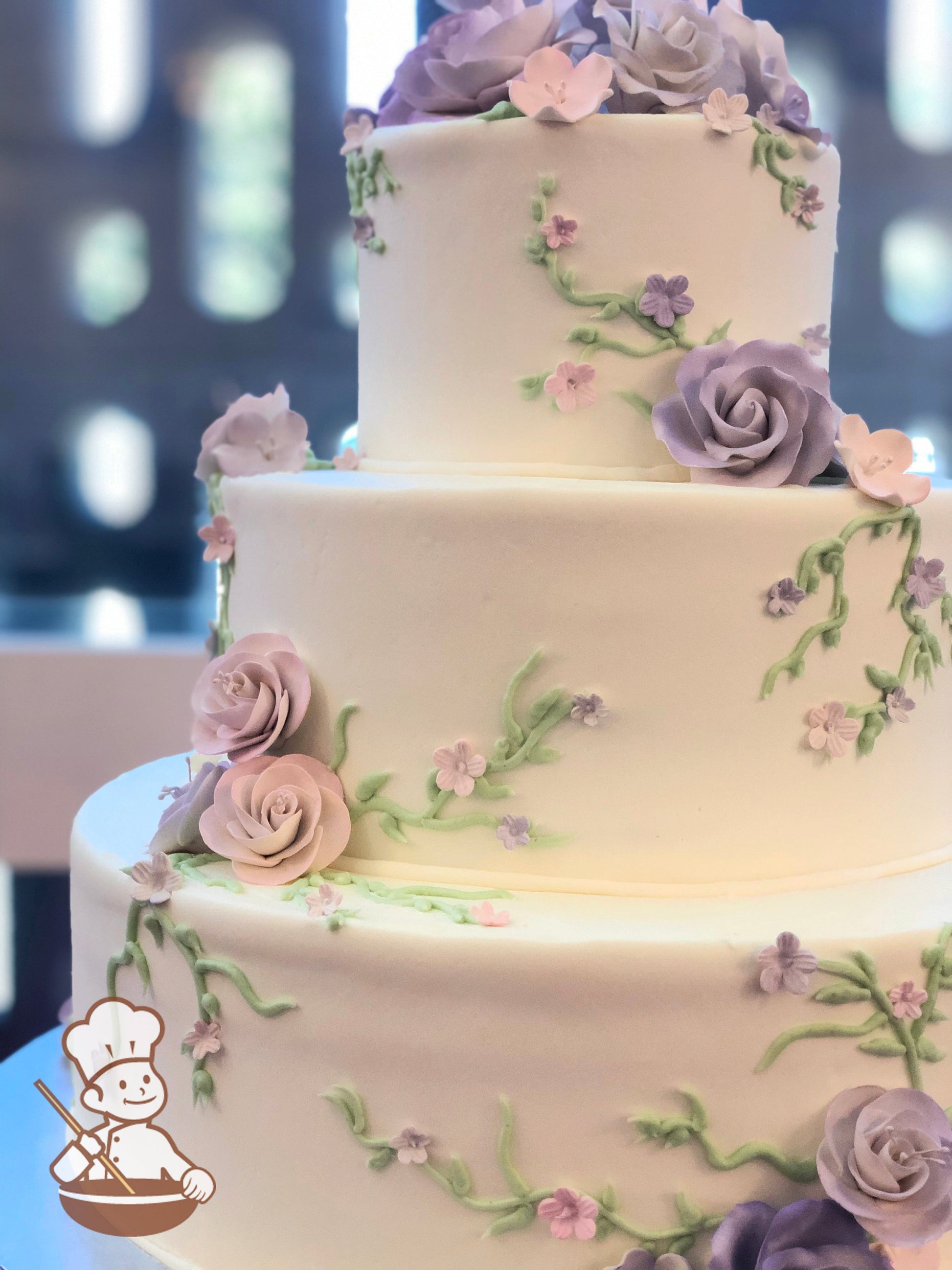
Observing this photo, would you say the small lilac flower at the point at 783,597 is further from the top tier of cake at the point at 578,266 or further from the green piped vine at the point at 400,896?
the green piped vine at the point at 400,896

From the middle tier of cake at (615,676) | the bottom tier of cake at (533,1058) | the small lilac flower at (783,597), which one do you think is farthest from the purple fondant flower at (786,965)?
the small lilac flower at (783,597)

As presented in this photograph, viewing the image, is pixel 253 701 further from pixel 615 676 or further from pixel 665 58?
pixel 665 58

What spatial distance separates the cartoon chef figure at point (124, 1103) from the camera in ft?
4.86

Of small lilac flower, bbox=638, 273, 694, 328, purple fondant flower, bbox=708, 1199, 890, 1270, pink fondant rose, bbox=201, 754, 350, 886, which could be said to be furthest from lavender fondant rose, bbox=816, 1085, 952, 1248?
small lilac flower, bbox=638, 273, 694, 328

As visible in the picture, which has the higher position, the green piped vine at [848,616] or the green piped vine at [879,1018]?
the green piped vine at [848,616]

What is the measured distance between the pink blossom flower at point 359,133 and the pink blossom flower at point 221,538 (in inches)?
20.0

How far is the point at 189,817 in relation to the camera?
59.9 inches

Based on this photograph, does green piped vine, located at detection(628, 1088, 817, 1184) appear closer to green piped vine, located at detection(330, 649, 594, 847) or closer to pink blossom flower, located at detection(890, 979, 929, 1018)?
pink blossom flower, located at detection(890, 979, 929, 1018)

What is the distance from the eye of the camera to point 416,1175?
1.32 metres

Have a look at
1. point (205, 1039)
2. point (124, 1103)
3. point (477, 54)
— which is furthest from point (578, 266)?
point (124, 1103)

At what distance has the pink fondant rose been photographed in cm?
143

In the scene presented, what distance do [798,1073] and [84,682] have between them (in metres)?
2.51

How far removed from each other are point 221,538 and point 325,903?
1.84 ft

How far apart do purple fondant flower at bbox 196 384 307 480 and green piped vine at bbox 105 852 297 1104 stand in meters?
0.60
